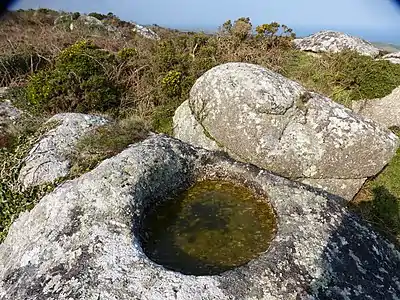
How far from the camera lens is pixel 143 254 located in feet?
17.0

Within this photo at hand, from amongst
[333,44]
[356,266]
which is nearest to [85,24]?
[333,44]

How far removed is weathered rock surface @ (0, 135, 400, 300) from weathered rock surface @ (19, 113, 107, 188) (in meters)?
0.79

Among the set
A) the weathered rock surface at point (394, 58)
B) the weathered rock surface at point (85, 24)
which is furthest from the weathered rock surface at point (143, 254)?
the weathered rock surface at point (85, 24)

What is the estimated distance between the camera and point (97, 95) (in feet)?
37.0

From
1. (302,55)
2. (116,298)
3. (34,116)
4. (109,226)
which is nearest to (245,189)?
(109,226)

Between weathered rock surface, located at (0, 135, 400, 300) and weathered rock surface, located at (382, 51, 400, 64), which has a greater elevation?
weathered rock surface, located at (0, 135, 400, 300)

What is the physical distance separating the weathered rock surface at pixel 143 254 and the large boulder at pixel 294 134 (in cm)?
201

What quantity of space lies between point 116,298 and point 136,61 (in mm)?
9998

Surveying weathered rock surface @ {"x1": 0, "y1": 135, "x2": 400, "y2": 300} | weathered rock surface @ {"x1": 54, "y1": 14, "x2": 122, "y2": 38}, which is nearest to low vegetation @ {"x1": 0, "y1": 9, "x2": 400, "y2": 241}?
weathered rock surface @ {"x1": 0, "y1": 135, "x2": 400, "y2": 300}

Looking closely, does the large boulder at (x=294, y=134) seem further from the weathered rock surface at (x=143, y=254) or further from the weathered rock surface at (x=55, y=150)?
the weathered rock surface at (x=55, y=150)

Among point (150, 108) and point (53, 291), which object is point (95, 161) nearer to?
point (53, 291)

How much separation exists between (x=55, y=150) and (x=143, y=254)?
10.6 feet

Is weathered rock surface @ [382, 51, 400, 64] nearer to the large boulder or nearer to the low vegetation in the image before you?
the low vegetation

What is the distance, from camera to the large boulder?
29.1 feet
